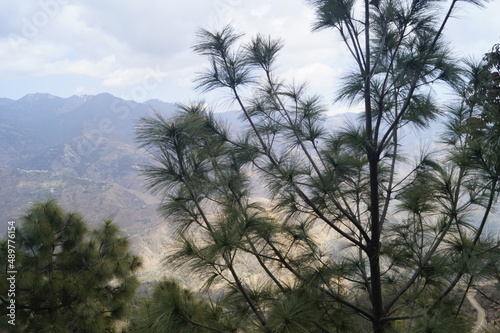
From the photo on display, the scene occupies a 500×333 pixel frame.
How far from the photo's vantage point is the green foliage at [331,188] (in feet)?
4.33

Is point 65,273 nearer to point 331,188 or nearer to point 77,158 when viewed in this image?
point 331,188

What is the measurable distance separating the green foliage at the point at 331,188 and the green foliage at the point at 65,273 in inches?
69.5

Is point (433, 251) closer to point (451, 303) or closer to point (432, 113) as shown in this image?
point (451, 303)

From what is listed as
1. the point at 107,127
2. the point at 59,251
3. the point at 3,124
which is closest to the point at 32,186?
the point at 107,127

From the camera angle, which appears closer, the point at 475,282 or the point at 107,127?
the point at 475,282

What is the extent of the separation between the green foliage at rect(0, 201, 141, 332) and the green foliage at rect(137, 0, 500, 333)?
176cm

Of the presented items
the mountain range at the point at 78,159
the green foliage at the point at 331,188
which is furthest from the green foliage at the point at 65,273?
the mountain range at the point at 78,159

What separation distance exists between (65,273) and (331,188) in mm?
2643

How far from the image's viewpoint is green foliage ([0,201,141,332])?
2.71m

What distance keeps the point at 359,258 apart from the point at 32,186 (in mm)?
57115

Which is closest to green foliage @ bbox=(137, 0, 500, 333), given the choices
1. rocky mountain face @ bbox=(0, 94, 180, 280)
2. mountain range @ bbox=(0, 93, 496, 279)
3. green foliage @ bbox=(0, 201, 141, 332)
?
green foliage @ bbox=(0, 201, 141, 332)

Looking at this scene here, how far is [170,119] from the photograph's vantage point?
1508 millimetres

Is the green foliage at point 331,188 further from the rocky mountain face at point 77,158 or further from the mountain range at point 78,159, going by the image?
the rocky mountain face at point 77,158

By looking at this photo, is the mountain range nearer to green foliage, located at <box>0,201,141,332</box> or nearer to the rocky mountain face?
the rocky mountain face
